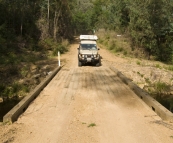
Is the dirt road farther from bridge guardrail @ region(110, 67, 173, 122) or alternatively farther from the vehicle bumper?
the vehicle bumper

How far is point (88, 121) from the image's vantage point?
677 centimetres

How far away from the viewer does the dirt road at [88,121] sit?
5691 mm

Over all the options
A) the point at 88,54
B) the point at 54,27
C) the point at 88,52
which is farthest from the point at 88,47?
the point at 54,27

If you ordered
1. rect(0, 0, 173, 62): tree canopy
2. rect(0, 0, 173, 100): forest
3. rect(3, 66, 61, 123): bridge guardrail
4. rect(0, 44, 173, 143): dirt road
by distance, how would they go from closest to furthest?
rect(0, 44, 173, 143): dirt road → rect(3, 66, 61, 123): bridge guardrail → rect(0, 0, 173, 100): forest → rect(0, 0, 173, 62): tree canopy

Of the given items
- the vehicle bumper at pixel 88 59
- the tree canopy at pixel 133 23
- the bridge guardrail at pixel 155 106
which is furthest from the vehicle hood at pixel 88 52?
the tree canopy at pixel 133 23

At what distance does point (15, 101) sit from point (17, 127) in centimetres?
854

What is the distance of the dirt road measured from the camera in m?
5.69

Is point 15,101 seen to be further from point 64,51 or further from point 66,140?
point 64,51

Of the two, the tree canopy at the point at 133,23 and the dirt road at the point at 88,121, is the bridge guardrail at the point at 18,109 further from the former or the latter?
the tree canopy at the point at 133,23

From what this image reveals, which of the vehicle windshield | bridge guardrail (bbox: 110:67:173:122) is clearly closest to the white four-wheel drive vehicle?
the vehicle windshield

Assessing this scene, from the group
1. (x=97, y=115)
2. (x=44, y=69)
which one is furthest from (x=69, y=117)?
(x=44, y=69)

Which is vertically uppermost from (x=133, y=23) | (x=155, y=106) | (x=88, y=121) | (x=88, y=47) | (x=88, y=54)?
(x=133, y=23)

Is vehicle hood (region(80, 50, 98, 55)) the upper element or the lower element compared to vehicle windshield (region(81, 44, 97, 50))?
lower

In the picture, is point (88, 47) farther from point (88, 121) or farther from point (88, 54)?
point (88, 121)
